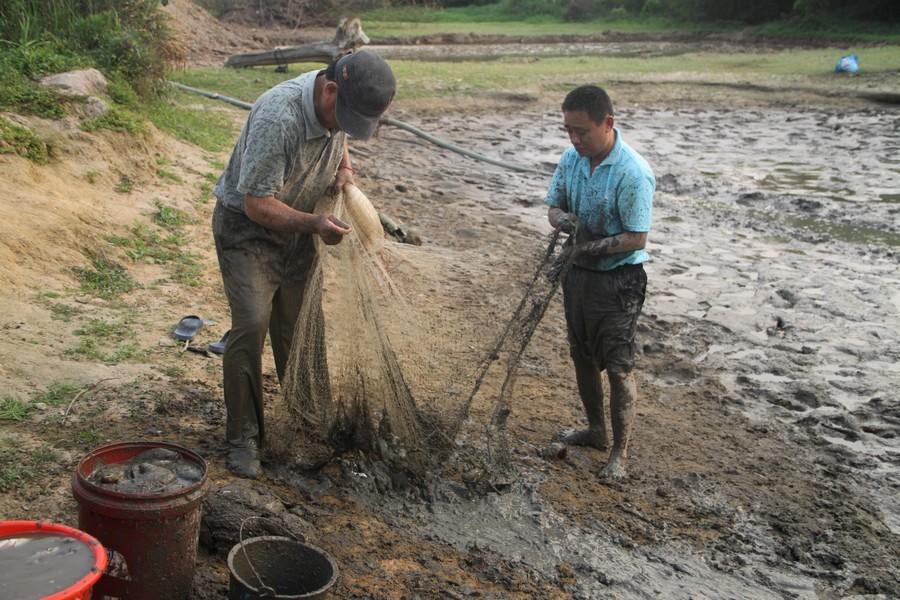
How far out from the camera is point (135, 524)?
3.07 m

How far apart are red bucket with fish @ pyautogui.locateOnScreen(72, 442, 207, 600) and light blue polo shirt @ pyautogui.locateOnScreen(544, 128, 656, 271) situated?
2.36 metres

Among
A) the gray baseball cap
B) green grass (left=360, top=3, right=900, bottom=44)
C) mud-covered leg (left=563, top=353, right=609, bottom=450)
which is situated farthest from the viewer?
green grass (left=360, top=3, right=900, bottom=44)

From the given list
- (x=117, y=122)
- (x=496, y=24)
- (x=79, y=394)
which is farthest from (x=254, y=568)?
(x=496, y=24)

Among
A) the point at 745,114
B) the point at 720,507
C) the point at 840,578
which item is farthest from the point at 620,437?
the point at 745,114

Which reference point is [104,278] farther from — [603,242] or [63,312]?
[603,242]

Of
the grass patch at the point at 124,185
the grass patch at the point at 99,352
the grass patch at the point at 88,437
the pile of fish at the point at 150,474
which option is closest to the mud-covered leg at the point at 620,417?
the pile of fish at the point at 150,474

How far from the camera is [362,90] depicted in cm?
382

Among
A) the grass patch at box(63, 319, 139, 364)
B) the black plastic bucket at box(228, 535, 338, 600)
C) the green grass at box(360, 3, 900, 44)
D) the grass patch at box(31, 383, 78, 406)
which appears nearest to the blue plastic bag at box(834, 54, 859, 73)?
the green grass at box(360, 3, 900, 44)

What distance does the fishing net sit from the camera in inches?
175

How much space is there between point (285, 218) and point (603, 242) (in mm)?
1603

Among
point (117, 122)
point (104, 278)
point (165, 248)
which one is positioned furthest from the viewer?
point (117, 122)

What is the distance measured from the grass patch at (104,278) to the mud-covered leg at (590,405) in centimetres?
299

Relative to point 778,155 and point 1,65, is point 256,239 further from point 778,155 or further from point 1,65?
point 778,155

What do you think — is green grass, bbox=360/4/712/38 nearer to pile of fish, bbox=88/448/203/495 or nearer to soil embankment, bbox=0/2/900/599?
soil embankment, bbox=0/2/900/599
